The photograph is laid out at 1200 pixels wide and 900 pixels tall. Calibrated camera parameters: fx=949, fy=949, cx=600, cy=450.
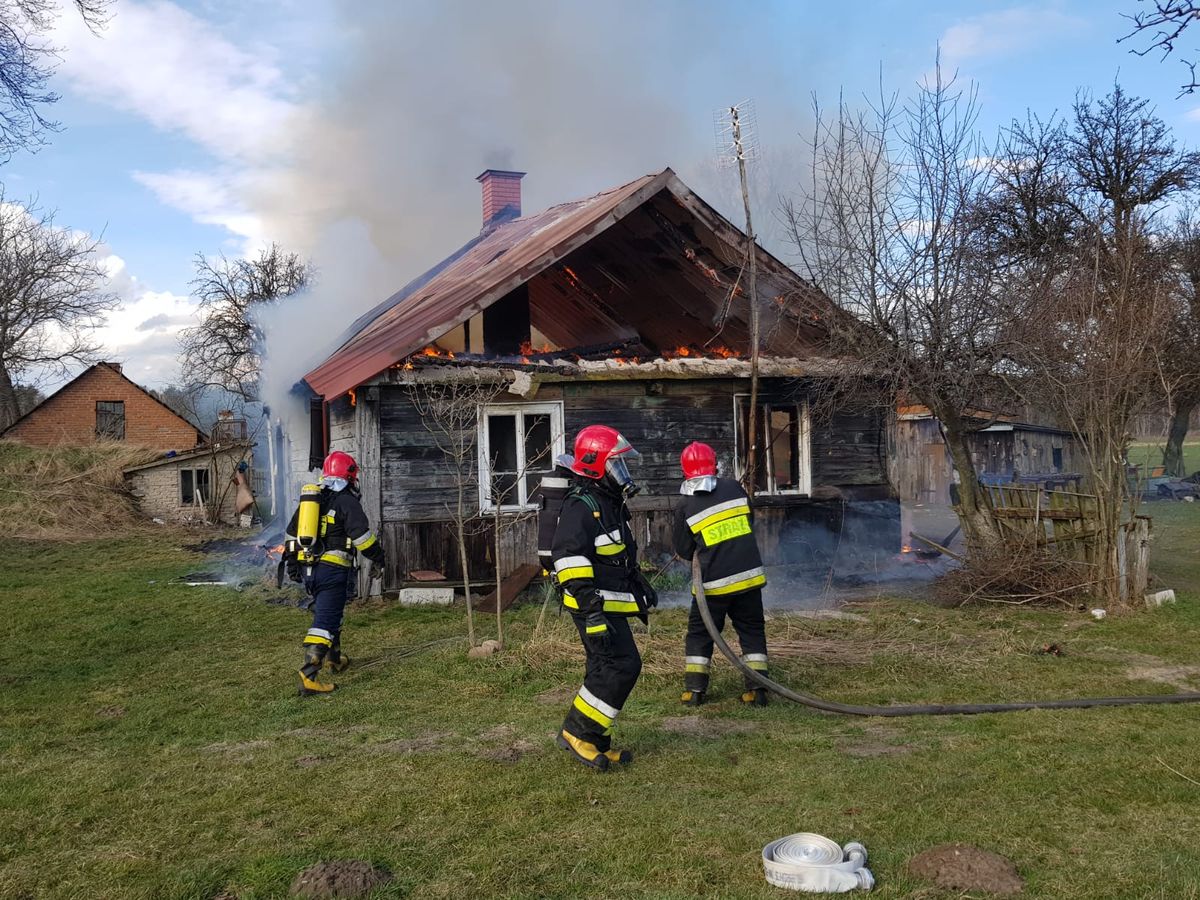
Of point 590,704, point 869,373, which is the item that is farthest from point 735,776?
point 869,373

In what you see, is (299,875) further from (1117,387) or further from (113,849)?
(1117,387)

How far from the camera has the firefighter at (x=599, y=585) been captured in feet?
17.0

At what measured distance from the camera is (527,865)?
388cm

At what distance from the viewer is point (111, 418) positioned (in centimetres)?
3656

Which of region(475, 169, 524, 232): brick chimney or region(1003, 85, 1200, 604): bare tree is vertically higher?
region(475, 169, 524, 232): brick chimney

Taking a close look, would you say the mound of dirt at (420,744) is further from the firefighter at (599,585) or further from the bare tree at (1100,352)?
the bare tree at (1100,352)

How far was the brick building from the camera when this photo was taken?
115 feet

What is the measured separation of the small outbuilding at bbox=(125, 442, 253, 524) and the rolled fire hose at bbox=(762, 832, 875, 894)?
23.7 metres

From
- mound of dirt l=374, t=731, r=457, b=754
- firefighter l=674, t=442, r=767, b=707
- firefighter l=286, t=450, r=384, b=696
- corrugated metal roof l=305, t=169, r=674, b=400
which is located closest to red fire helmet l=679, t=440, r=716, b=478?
firefighter l=674, t=442, r=767, b=707

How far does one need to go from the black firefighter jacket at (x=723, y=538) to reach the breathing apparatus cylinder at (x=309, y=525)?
10.2ft

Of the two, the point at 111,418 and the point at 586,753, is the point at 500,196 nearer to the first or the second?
the point at 586,753

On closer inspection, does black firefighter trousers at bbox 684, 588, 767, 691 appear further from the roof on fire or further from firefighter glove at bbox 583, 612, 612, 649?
the roof on fire

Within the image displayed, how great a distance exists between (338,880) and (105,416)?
37525mm

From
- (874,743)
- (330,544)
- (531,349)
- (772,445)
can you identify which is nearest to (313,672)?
(330,544)
